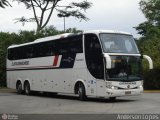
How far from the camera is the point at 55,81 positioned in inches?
1094

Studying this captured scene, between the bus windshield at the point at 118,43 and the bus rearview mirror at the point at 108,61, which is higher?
the bus windshield at the point at 118,43

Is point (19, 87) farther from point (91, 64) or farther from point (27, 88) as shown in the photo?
point (91, 64)

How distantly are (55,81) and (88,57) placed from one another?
440cm

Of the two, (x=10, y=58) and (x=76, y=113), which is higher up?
(x=10, y=58)

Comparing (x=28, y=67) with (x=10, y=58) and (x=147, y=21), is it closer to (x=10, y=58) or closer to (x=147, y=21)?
(x=10, y=58)

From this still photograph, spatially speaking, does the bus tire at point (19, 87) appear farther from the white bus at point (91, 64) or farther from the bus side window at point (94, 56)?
the bus side window at point (94, 56)

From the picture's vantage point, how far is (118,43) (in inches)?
934

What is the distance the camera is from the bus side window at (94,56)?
23266 millimetres

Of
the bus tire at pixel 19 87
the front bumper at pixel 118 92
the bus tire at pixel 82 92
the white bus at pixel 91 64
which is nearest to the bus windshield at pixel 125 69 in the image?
the white bus at pixel 91 64

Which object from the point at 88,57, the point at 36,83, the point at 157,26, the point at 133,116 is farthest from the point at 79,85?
the point at 157,26

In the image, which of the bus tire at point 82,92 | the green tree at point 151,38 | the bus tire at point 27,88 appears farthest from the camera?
the green tree at point 151,38

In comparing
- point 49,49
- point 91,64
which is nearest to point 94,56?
point 91,64

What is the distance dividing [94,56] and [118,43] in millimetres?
1343

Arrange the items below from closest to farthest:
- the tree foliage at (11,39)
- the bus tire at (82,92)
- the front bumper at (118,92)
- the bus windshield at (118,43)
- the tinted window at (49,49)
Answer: the front bumper at (118,92)
the bus windshield at (118,43)
the bus tire at (82,92)
the tinted window at (49,49)
the tree foliage at (11,39)
